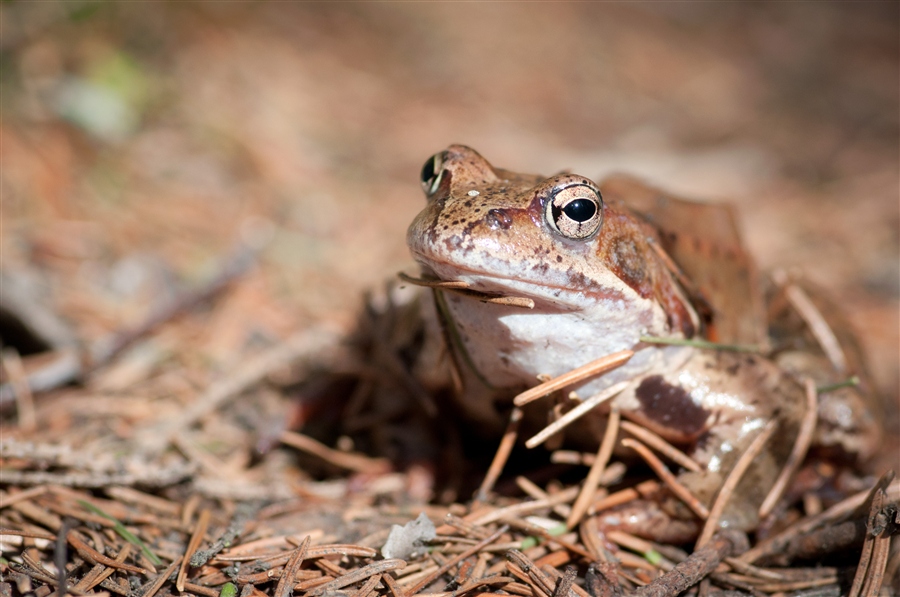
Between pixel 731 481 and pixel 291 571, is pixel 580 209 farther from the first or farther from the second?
pixel 291 571

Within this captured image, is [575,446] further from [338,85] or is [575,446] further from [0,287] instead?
[338,85]

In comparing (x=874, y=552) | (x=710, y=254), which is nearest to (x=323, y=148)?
(x=710, y=254)

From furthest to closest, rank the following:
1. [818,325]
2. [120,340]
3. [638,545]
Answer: [120,340], [818,325], [638,545]

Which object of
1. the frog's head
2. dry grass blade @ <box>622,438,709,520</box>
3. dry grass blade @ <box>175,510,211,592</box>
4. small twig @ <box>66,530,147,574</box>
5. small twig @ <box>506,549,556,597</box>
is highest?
the frog's head

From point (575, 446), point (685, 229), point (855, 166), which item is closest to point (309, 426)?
point (575, 446)

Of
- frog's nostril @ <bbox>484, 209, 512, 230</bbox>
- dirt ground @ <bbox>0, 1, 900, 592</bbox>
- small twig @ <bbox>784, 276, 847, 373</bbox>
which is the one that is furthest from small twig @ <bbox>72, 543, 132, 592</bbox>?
small twig @ <bbox>784, 276, 847, 373</bbox>

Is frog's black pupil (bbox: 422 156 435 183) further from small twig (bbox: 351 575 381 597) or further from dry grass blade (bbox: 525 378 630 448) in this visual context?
small twig (bbox: 351 575 381 597)

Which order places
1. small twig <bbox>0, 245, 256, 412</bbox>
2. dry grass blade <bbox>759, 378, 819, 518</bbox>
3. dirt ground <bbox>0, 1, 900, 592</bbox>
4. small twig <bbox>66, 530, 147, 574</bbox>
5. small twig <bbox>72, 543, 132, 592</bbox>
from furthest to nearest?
dirt ground <bbox>0, 1, 900, 592</bbox>
small twig <bbox>0, 245, 256, 412</bbox>
dry grass blade <bbox>759, 378, 819, 518</bbox>
small twig <bbox>66, 530, 147, 574</bbox>
small twig <bbox>72, 543, 132, 592</bbox>
